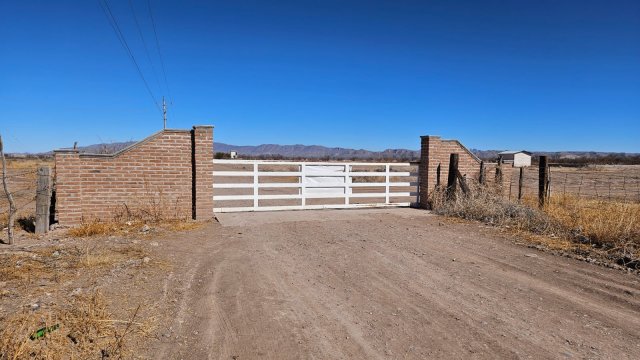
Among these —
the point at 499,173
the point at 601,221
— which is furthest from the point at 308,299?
the point at 499,173

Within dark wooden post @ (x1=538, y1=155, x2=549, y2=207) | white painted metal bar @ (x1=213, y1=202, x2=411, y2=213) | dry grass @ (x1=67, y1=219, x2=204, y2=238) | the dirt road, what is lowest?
the dirt road

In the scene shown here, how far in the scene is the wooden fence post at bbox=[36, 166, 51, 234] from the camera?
9609 millimetres

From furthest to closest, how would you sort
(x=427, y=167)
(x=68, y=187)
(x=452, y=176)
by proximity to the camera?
(x=427, y=167)
(x=452, y=176)
(x=68, y=187)

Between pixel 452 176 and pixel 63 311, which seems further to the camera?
pixel 452 176

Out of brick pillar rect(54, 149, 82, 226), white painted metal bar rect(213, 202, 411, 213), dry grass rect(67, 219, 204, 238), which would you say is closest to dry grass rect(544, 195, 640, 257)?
white painted metal bar rect(213, 202, 411, 213)

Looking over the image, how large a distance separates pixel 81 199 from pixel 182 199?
235cm

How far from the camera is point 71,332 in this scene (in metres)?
4.11

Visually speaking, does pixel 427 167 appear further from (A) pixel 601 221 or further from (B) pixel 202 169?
(B) pixel 202 169

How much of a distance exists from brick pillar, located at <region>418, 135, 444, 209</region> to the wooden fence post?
10939 millimetres

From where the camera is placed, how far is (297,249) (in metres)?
8.34

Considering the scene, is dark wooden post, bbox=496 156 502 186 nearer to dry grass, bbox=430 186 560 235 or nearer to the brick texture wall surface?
the brick texture wall surface

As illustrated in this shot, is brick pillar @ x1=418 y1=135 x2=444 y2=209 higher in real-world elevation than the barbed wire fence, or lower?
higher

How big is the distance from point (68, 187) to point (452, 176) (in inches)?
443

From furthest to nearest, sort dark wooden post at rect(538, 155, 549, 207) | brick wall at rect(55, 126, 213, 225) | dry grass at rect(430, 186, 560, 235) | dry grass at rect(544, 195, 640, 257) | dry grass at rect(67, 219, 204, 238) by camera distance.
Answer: dark wooden post at rect(538, 155, 549, 207), dry grass at rect(430, 186, 560, 235), brick wall at rect(55, 126, 213, 225), dry grass at rect(67, 219, 204, 238), dry grass at rect(544, 195, 640, 257)
